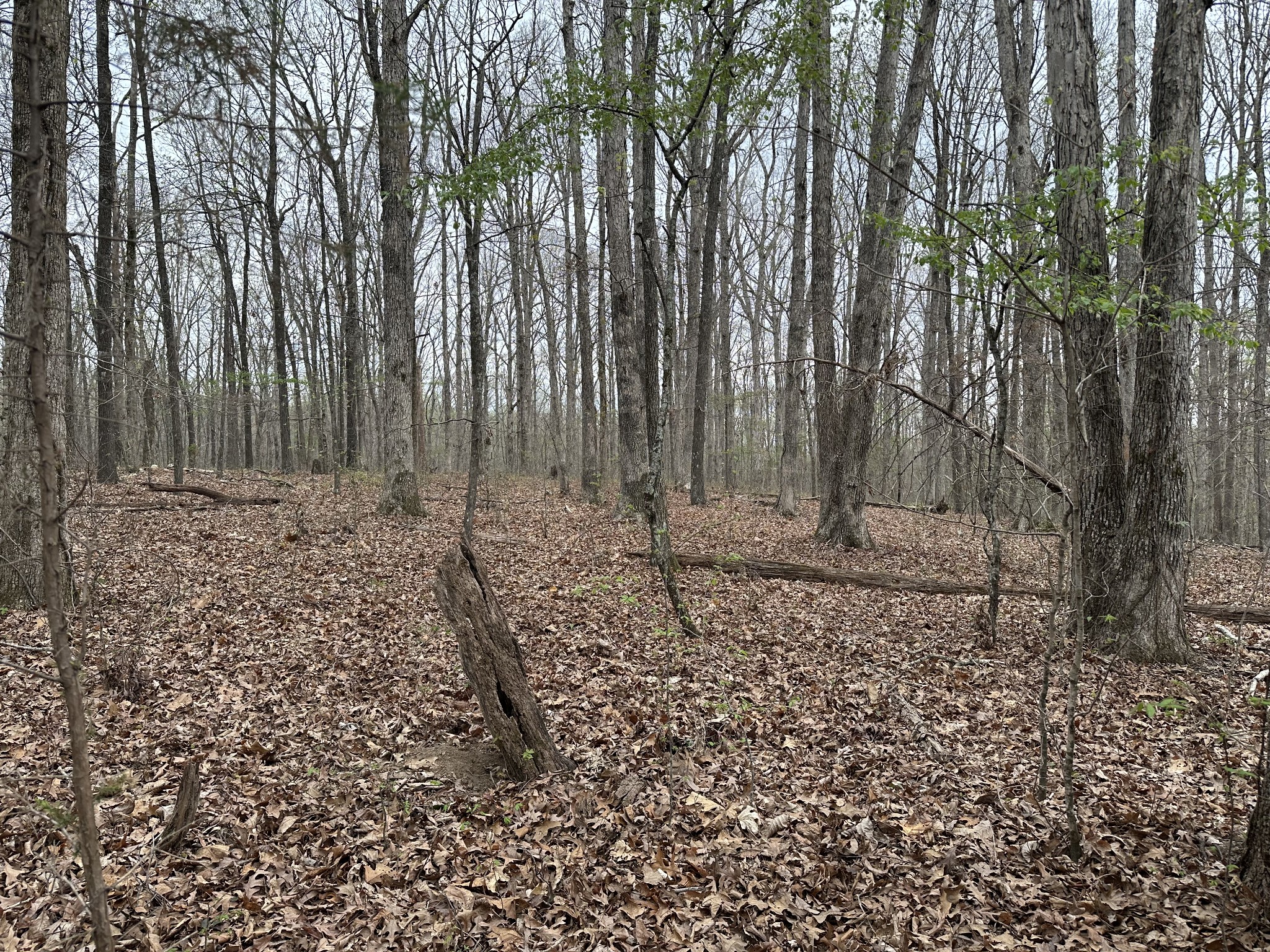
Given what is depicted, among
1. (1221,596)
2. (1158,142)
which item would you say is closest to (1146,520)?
(1158,142)

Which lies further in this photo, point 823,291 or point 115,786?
point 823,291

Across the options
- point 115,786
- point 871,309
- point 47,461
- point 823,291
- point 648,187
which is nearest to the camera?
point 47,461

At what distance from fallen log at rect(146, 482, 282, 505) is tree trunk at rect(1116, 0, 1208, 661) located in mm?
13163

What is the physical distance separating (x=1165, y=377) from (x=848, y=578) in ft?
14.0

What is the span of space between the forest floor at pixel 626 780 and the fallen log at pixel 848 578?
0.37 meters

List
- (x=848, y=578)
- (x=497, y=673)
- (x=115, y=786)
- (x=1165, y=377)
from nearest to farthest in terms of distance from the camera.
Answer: (x=115, y=786), (x=497, y=673), (x=1165, y=377), (x=848, y=578)

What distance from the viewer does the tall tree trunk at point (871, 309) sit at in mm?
10055

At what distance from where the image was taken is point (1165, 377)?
6.06 m

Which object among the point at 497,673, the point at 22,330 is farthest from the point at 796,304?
the point at 22,330

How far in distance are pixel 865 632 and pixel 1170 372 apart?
3.69 m

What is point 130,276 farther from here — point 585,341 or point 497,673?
point 497,673

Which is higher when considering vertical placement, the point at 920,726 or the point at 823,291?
the point at 823,291

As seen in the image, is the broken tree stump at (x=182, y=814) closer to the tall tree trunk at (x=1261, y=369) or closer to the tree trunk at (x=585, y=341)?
the tree trunk at (x=585, y=341)

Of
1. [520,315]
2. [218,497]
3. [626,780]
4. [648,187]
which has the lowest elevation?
[626,780]
